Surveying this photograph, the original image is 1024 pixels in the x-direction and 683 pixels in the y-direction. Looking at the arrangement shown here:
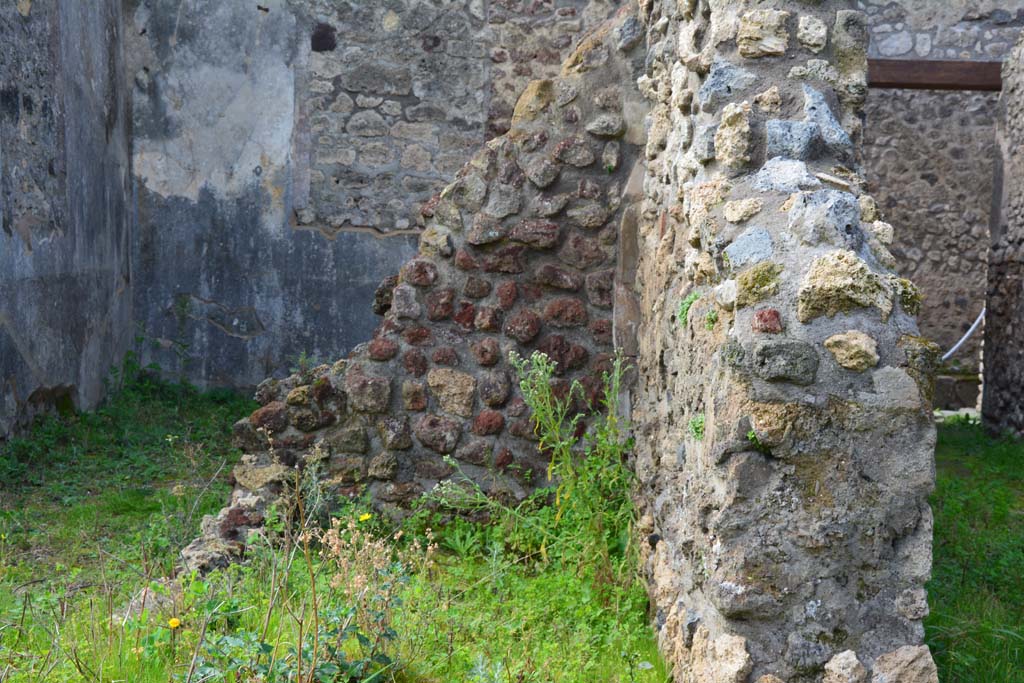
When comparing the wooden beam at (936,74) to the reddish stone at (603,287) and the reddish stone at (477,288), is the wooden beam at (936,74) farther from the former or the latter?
the reddish stone at (477,288)

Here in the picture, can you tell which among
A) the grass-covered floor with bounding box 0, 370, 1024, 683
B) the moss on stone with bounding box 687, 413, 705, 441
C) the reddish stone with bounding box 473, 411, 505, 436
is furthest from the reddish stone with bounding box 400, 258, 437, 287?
the moss on stone with bounding box 687, 413, 705, 441

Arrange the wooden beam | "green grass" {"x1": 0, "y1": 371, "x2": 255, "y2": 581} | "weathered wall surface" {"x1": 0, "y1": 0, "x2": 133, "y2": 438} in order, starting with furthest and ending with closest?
the wooden beam
"weathered wall surface" {"x1": 0, "y1": 0, "x2": 133, "y2": 438}
"green grass" {"x1": 0, "y1": 371, "x2": 255, "y2": 581}

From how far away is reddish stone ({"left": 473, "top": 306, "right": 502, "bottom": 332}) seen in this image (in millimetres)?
4246

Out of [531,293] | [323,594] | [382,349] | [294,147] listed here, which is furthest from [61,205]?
[323,594]

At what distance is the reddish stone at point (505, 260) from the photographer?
4266 millimetres

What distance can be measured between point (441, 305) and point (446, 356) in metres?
0.22

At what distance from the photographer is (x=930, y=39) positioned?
10.0 metres

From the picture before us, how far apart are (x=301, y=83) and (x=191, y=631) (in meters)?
5.64

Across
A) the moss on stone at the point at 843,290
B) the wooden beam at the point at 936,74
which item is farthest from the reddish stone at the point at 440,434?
the wooden beam at the point at 936,74

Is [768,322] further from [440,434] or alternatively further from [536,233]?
[440,434]

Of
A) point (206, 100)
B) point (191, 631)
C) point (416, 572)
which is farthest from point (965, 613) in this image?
point (206, 100)

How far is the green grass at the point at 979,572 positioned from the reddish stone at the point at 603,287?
167 centimetres

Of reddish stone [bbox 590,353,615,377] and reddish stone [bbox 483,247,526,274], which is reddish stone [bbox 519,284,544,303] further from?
reddish stone [bbox 590,353,615,377]

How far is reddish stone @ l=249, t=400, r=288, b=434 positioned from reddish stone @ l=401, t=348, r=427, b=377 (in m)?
0.55
